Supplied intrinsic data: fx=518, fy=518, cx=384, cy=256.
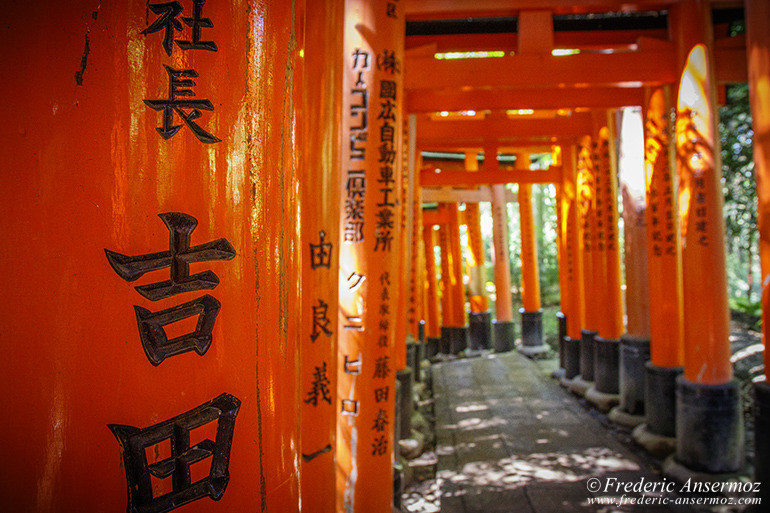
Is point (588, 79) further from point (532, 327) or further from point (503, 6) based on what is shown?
point (532, 327)

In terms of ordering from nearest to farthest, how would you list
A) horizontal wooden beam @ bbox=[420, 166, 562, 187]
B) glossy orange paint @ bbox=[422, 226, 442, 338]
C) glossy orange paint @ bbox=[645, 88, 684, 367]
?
glossy orange paint @ bbox=[645, 88, 684, 367] → horizontal wooden beam @ bbox=[420, 166, 562, 187] → glossy orange paint @ bbox=[422, 226, 442, 338]

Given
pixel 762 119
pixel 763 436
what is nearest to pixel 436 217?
pixel 762 119

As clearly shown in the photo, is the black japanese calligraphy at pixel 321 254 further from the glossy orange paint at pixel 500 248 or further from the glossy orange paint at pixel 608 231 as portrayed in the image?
the glossy orange paint at pixel 500 248

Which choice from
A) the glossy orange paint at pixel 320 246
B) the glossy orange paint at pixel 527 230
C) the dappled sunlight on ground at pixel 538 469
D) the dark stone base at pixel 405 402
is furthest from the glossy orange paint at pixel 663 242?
the glossy orange paint at pixel 527 230

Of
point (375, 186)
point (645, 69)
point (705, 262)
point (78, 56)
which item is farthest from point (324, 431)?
point (645, 69)

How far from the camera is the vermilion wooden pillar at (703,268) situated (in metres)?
4.40

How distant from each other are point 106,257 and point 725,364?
5186 millimetres

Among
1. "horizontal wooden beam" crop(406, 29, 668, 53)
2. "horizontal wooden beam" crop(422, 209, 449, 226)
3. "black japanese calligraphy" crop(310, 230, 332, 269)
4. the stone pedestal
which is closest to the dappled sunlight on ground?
"black japanese calligraphy" crop(310, 230, 332, 269)

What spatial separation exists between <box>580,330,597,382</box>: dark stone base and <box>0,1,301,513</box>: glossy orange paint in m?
8.22

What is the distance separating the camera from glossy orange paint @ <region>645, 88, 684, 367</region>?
17.4 feet

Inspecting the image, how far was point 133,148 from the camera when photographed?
572 mm

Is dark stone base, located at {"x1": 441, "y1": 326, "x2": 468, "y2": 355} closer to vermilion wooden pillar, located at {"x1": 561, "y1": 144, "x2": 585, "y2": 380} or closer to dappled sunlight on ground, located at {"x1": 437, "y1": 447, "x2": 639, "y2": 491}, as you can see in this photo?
vermilion wooden pillar, located at {"x1": 561, "y1": 144, "x2": 585, "y2": 380}

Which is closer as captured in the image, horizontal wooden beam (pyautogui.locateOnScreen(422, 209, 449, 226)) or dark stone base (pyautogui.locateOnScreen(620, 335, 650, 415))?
dark stone base (pyautogui.locateOnScreen(620, 335, 650, 415))

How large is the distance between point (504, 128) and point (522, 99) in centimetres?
244
